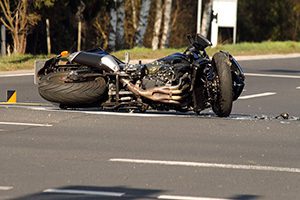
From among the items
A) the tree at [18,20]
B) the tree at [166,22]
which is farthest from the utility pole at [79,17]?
the tree at [166,22]

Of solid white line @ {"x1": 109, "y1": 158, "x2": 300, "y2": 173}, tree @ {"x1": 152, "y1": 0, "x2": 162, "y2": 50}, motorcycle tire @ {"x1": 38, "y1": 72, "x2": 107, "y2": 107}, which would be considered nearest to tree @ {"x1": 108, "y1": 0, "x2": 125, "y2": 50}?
tree @ {"x1": 152, "y1": 0, "x2": 162, "y2": 50}

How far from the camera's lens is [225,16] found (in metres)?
42.0

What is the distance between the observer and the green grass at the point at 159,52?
25469 millimetres

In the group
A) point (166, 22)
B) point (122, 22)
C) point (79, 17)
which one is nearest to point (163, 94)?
point (79, 17)

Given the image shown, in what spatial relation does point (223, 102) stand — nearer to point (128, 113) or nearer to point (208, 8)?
A: point (128, 113)

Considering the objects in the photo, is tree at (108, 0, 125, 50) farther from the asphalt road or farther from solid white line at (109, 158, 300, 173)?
solid white line at (109, 158, 300, 173)

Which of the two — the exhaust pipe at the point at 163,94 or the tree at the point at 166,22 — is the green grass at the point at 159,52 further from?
the exhaust pipe at the point at 163,94

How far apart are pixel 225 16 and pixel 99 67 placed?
29223 millimetres

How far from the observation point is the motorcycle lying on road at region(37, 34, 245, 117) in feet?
42.4

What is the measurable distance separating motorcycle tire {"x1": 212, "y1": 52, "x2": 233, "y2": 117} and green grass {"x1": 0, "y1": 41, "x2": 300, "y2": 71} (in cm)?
1201

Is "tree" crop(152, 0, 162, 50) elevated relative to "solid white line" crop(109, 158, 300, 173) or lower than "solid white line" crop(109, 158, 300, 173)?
lower

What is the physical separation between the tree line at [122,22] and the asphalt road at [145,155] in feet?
59.8

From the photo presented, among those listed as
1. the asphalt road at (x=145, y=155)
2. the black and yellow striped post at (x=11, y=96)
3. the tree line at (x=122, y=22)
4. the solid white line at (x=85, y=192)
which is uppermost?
the solid white line at (x=85, y=192)

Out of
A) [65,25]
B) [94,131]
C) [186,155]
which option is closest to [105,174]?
[186,155]
